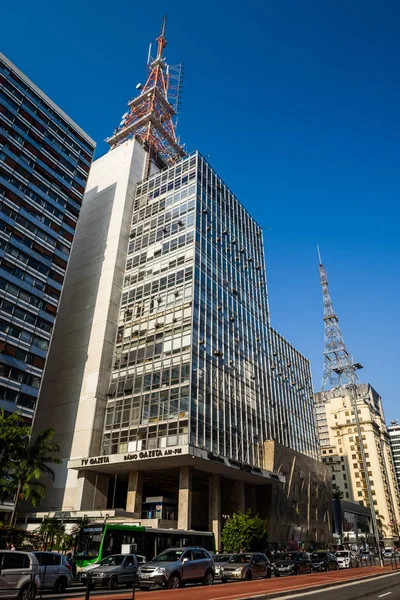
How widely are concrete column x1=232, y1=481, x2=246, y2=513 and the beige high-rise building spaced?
66755 mm

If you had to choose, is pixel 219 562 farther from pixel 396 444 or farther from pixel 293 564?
pixel 396 444

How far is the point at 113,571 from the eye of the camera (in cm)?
2042

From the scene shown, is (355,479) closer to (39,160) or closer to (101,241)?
(101,241)

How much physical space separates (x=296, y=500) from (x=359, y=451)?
A: 66.1 meters

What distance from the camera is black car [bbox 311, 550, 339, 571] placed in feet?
110

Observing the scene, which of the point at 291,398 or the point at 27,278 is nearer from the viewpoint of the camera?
the point at 27,278

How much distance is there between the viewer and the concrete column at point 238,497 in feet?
162

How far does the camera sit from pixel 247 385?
56500mm

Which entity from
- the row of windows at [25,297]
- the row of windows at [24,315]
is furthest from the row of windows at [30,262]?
the row of windows at [24,315]

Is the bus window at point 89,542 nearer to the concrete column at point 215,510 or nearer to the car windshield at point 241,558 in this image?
the car windshield at point 241,558

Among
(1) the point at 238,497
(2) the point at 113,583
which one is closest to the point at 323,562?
(1) the point at 238,497

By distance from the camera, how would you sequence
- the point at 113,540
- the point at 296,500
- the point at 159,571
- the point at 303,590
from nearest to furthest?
the point at 303,590
the point at 159,571
the point at 113,540
the point at 296,500

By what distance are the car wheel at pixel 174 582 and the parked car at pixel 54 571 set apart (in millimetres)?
4476

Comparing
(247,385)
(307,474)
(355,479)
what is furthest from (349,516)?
(247,385)
